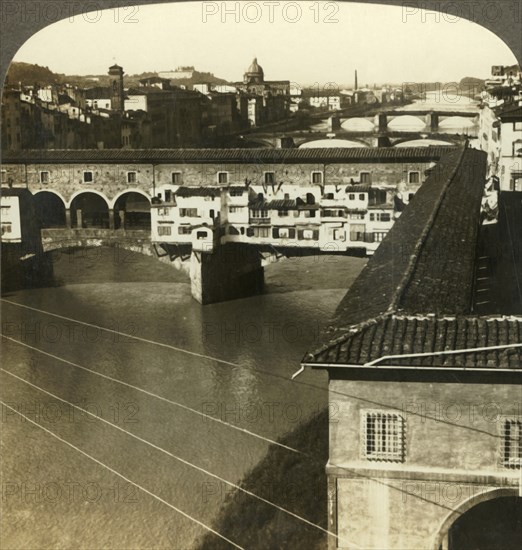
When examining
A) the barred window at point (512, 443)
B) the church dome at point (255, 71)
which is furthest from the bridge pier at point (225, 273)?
the barred window at point (512, 443)

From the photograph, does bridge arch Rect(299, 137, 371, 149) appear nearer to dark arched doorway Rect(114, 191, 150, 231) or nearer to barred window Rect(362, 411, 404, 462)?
dark arched doorway Rect(114, 191, 150, 231)

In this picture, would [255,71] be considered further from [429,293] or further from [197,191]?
[429,293]

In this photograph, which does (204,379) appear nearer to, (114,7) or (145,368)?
(145,368)

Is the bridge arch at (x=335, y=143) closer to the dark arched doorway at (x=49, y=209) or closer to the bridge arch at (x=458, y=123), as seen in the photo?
the bridge arch at (x=458, y=123)

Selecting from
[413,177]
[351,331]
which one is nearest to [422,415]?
[351,331]

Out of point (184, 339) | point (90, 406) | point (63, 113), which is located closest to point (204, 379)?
point (184, 339)

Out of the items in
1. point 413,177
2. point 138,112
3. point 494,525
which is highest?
point 138,112
